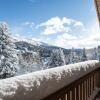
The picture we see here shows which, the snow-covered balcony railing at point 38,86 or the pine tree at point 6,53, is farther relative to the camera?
the pine tree at point 6,53

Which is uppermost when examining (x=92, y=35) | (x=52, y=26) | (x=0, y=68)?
(x=52, y=26)

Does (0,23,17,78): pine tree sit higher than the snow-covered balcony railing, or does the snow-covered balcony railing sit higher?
(0,23,17,78): pine tree

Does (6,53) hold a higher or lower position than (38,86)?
higher

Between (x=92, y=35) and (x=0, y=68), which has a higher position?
(x=92, y=35)

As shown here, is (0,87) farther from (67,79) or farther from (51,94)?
(67,79)

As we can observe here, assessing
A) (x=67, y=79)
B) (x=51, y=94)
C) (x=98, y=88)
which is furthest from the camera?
(x=98, y=88)

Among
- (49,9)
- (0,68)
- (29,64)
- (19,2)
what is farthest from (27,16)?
(0,68)

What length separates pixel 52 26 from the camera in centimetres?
15038

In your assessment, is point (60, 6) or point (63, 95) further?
point (60, 6)

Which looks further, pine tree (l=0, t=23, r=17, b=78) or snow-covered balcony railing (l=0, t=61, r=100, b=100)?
pine tree (l=0, t=23, r=17, b=78)

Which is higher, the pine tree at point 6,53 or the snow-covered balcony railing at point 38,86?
the pine tree at point 6,53

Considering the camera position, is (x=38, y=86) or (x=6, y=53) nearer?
(x=38, y=86)

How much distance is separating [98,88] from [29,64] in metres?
56.5

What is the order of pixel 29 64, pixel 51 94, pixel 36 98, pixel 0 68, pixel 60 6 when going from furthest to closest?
1. pixel 60 6
2. pixel 29 64
3. pixel 0 68
4. pixel 51 94
5. pixel 36 98
